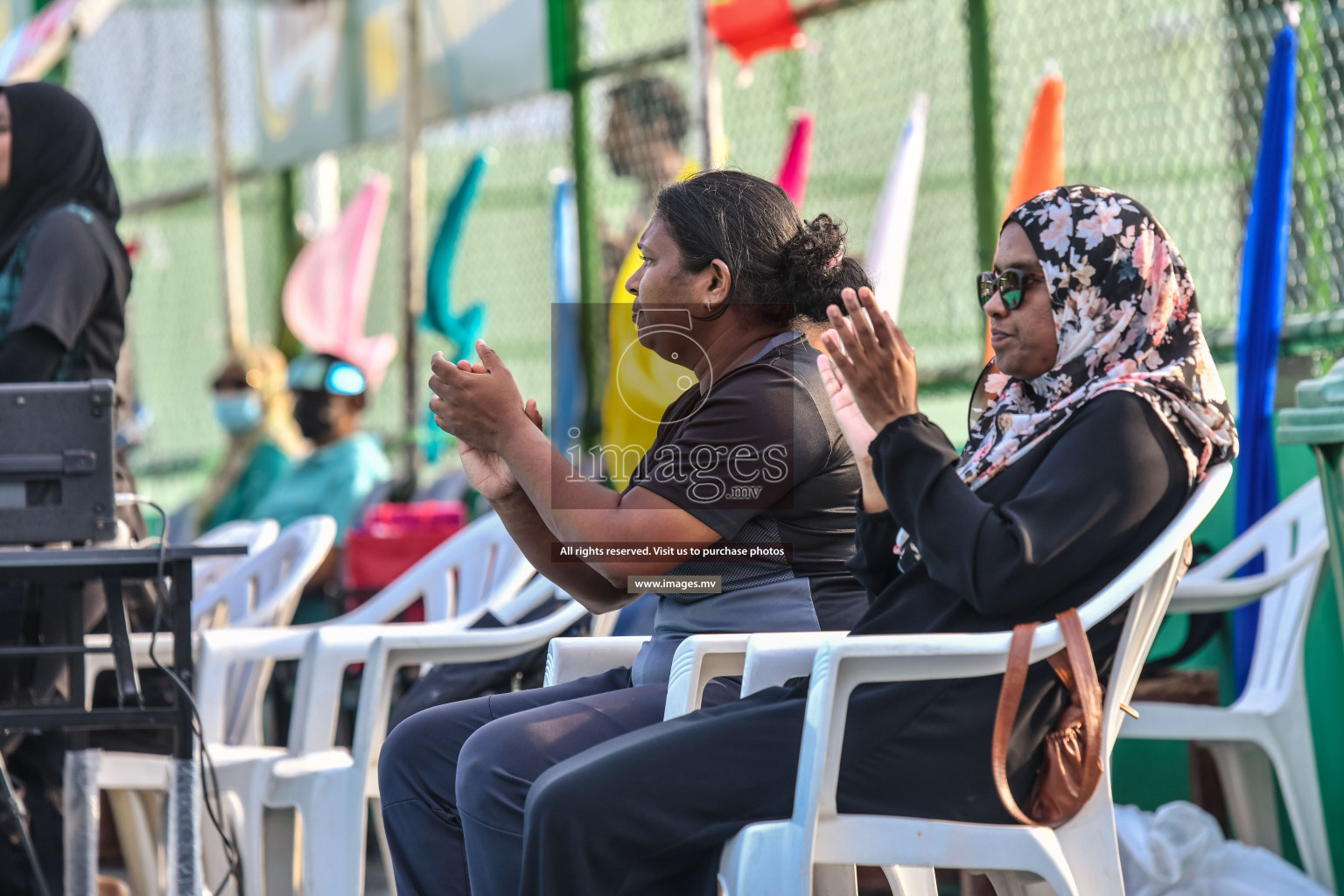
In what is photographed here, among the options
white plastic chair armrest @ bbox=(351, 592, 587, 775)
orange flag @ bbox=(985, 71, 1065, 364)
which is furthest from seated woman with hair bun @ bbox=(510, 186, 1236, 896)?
orange flag @ bbox=(985, 71, 1065, 364)

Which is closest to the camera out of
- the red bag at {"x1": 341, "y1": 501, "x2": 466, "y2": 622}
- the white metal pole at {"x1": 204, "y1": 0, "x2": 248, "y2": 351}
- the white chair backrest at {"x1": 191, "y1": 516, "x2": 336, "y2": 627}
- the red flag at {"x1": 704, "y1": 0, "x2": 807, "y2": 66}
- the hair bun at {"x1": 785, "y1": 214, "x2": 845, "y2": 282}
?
the hair bun at {"x1": 785, "y1": 214, "x2": 845, "y2": 282}

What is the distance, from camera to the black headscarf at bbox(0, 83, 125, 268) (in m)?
3.45

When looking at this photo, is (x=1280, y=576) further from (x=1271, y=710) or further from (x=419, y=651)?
(x=419, y=651)

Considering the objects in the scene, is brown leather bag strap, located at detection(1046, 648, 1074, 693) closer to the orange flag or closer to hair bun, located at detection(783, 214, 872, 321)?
hair bun, located at detection(783, 214, 872, 321)

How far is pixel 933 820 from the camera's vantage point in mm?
2074

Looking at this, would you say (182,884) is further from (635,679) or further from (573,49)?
(573,49)

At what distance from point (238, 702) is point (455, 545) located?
66 centimetres

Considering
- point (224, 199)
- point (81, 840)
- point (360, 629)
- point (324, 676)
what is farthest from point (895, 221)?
point (224, 199)

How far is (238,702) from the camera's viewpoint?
12.5 ft

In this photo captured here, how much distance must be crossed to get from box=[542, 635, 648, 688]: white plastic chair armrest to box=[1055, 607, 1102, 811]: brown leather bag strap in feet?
2.83

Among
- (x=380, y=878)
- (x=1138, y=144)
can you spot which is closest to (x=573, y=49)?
(x=1138, y=144)

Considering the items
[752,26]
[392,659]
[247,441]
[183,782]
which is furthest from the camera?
[247,441]

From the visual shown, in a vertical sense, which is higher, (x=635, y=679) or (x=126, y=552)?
(x=126, y=552)

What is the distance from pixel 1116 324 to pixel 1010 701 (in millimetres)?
549
